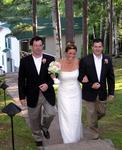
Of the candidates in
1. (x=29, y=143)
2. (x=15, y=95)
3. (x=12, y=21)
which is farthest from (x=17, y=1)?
(x=29, y=143)

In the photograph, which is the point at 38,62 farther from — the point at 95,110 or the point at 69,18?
the point at 69,18

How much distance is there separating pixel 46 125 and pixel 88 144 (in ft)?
4.03

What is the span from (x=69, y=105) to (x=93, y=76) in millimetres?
704

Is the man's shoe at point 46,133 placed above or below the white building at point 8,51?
above

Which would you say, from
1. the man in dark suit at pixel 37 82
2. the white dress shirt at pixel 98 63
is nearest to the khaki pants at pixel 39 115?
the man in dark suit at pixel 37 82

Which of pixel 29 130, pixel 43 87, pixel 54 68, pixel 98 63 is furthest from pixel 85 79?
pixel 29 130

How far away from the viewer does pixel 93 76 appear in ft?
29.0

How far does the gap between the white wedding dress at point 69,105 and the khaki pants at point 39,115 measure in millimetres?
222

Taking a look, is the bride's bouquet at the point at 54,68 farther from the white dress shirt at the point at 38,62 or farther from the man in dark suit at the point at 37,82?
the white dress shirt at the point at 38,62

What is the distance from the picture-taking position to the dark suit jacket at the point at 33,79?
870 cm

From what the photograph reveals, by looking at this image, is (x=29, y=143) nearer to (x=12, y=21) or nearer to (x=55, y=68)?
(x=55, y=68)

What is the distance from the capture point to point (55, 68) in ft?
27.7

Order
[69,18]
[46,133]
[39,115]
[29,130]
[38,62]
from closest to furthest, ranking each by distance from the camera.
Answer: [38,62] < [39,115] < [46,133] < [29,130] < [69,18]

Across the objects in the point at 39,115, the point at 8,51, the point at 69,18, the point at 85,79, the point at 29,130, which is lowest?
the point at 8,51
